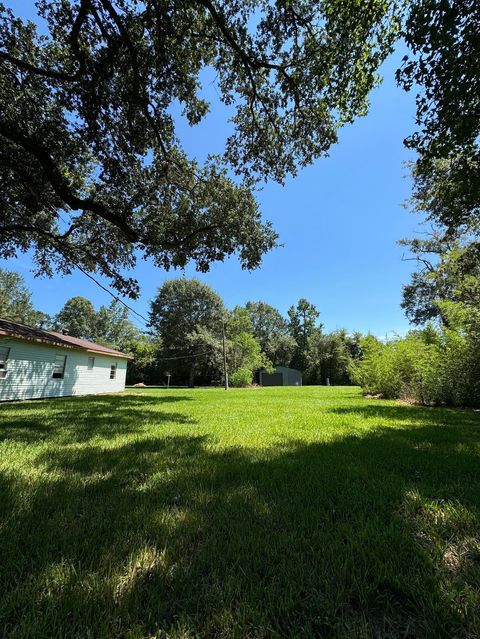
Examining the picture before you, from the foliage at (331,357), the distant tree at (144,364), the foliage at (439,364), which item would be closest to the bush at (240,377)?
the distant tree at (144,364)

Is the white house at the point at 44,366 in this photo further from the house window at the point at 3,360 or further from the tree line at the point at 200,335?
the tree line at the point at 200,335

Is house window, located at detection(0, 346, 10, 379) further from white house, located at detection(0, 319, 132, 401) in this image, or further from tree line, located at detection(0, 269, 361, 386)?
tree line, located at detection(0, 269, 361, 386)

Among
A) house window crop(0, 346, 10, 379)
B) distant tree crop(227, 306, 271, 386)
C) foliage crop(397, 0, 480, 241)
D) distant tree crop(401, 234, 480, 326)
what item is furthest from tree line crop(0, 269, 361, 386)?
foliage crop(397, 0, 480, 241)

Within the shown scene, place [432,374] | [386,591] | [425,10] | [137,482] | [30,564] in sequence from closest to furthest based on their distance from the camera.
A: [386,591]
[30,564]
[137,482]
[425,10]
[432,374]

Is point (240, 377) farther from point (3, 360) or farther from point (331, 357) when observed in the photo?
point (3, 360)

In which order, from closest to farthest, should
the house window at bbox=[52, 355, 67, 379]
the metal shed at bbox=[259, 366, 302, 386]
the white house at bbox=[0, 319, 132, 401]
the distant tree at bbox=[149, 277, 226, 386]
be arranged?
the white house at bbox=[0, 319, 132, 401]
the house window at bbox=[52, 355, 67, 379]
the distant tree at bbox=[149, 277, 226, 386]
the metal shed at bbox=[259, 366, 302, 386]

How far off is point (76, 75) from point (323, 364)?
4099 centimetres

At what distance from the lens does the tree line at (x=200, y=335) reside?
3384cm

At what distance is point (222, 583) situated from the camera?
5.11 ft

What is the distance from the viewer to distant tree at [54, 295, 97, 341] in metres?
45.9

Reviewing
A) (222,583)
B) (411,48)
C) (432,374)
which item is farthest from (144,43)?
(432,374)

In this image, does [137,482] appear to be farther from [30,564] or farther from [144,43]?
[144,43]

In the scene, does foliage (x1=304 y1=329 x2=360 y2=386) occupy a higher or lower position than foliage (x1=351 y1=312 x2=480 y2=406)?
higher

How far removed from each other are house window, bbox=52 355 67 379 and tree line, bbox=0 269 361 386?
1426 centimetres
